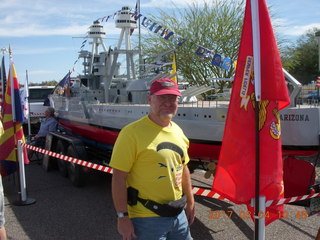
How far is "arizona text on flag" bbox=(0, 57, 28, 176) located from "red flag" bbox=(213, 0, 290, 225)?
456 centimetres

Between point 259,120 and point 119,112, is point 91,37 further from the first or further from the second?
point 259,120

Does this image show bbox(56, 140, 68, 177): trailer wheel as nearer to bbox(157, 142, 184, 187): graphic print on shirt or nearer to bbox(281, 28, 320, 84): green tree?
bbox(157, 142, 184, 187): graphic print on shirt

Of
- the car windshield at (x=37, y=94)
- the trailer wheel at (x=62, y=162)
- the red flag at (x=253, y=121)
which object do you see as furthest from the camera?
the car windshield at (x=37, y=94)

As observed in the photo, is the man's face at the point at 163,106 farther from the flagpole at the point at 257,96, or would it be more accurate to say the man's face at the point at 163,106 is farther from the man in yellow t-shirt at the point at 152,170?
the flagpole at the point at 257,96

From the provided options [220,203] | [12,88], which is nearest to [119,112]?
[12,88]

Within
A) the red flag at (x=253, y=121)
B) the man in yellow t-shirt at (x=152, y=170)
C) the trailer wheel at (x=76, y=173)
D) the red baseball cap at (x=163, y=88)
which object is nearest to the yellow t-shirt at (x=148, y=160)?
the man in yellow t-shirt at (x=152, y=170)

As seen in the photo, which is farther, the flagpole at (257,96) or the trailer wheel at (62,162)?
the trailer wheel at (62,162)

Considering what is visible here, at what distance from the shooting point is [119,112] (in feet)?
23.2

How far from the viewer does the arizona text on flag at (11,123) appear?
5.94 metres

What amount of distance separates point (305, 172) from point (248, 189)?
6.46 feet

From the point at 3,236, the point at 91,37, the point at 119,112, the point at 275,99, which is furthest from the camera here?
the point at 91,37

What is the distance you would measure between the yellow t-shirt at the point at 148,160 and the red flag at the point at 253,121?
517 mm

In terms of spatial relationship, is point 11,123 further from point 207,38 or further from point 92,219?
point 207,38

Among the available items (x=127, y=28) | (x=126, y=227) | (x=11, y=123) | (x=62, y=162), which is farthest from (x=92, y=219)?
(x=127, y=28)
